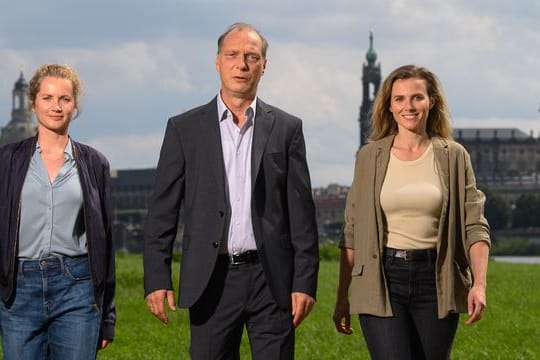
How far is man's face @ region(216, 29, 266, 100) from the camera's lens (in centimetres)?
519

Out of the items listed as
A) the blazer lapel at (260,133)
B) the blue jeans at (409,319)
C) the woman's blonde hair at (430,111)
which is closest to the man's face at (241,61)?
the blazer lapel at (260,133)

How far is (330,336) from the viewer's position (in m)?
14.4

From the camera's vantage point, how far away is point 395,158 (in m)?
5.33

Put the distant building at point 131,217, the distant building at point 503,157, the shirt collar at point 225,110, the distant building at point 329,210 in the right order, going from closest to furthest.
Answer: the shirt collar at point 225,110, the distant building at point 131,217, the distant building at point 329,210, the distant building at point 503,157

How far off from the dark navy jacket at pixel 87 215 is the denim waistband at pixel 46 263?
0.04 metres

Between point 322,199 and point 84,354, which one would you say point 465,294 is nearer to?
point 84,354

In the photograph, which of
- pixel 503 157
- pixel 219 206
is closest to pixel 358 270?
pixel 219 206

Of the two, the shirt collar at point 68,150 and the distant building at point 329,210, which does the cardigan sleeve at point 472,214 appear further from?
the distant building at point 329,210

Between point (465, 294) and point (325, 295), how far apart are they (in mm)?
18583

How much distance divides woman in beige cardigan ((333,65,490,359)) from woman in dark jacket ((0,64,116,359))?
3.56 ft

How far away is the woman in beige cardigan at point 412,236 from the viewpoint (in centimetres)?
517

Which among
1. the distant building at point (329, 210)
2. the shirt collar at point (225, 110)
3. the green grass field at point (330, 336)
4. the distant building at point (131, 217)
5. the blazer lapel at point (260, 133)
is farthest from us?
the distant building at point (329, 210)

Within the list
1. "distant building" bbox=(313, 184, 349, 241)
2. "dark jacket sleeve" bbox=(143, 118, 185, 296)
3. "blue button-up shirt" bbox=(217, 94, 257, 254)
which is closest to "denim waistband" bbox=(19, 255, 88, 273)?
"dark jacket sleeve" bbox=(143, 118, 185, 296)

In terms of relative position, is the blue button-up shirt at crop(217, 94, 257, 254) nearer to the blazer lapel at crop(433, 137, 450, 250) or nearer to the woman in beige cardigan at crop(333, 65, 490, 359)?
the woman in beige cardigan at crop(333, 65, 490, 359)
